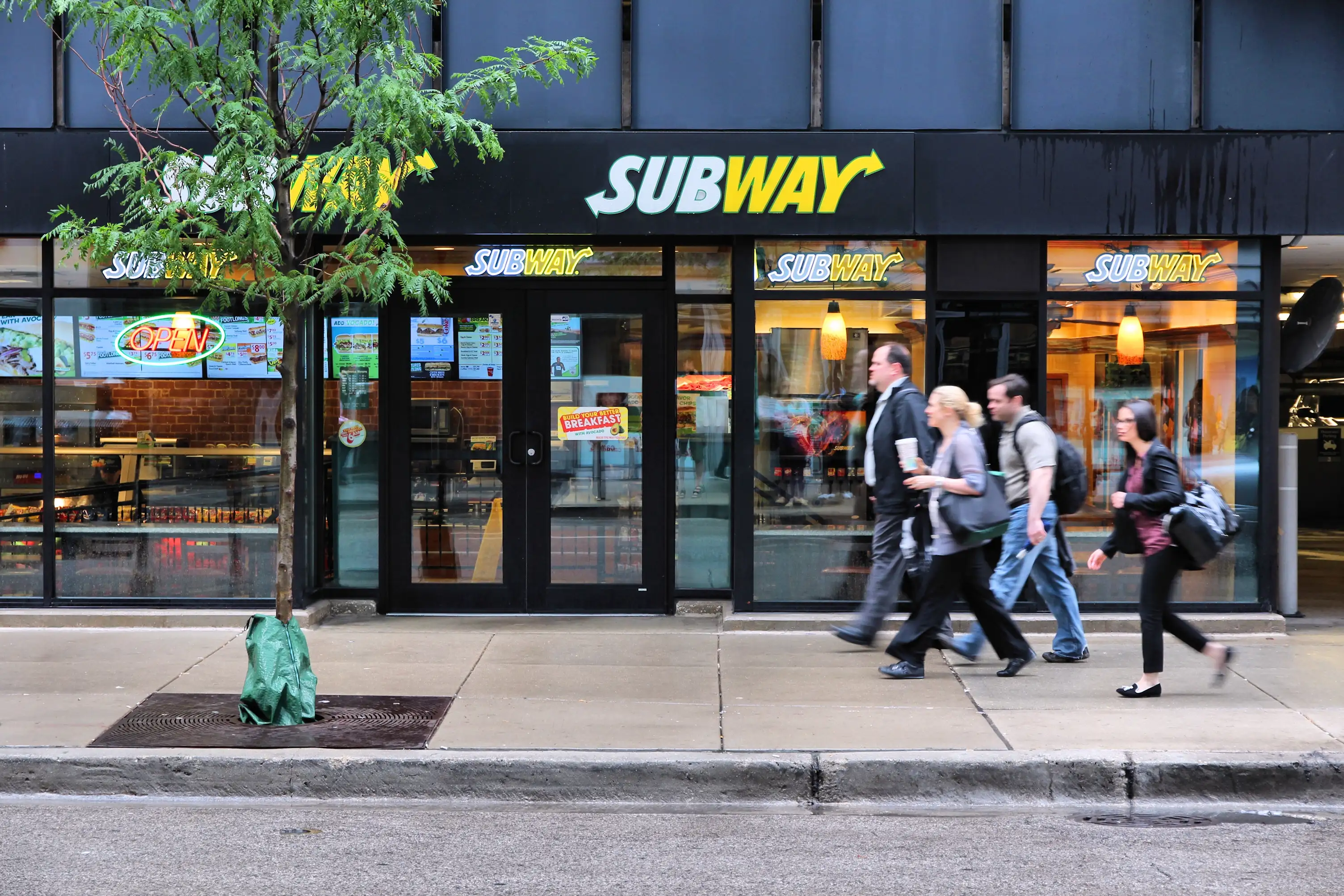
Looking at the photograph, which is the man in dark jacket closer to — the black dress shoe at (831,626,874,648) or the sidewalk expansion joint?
the black dress shoe at (831,626,874,648)

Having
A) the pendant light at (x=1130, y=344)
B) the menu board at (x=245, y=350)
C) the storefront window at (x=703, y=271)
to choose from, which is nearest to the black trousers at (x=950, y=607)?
the pendant light at (x=1130, y=344)

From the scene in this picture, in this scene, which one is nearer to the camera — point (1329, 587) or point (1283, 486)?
point (1283, 486)

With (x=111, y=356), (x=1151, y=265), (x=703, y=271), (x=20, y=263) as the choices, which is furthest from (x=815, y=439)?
(x=20, y=263)

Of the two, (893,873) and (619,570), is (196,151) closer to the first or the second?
(619,570)

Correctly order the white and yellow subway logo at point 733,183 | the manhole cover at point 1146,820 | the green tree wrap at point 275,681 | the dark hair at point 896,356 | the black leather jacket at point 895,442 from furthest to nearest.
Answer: the white and yellow subway logo at point 733,183 < the dark hair at point 896,356 < the black leather jacket at point 895,442 < the green tree wrap at point 275,681 < the manhole cover at point 1146,820

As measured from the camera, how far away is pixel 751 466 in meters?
9.18

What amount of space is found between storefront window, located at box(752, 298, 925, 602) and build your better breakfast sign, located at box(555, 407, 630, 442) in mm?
1080

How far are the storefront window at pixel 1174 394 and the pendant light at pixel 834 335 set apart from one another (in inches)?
57.7

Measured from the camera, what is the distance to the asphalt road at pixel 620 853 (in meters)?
4.69

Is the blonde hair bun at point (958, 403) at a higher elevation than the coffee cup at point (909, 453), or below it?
higher

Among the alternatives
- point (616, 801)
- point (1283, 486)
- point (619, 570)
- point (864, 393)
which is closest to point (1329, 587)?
point (1283, 486)

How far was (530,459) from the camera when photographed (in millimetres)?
9617

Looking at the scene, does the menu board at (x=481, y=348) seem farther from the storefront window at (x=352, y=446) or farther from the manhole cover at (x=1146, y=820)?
the manhole cover at (x=1146, y=820)

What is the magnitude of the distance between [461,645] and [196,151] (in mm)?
3901
